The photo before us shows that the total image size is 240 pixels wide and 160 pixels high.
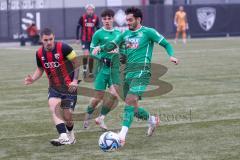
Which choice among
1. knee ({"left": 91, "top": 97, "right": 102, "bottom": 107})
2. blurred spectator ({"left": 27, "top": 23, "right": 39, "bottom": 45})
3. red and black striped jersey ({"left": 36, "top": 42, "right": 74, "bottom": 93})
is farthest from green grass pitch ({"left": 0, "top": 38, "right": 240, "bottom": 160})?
blurred spectator ({"left": 27, "top": 23, "right": 39, "bottom": 45})

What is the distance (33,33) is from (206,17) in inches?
479

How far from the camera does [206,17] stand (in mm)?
44719

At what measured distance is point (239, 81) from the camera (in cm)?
1742

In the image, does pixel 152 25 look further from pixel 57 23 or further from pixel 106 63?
pixel 106 63

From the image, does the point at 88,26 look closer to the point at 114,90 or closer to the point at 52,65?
the point at 114,90

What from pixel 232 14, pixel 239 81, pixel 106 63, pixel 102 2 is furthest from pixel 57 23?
pixel 106 63

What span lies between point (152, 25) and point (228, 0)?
26.4 feet

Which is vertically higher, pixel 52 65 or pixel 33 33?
pixel 52 65

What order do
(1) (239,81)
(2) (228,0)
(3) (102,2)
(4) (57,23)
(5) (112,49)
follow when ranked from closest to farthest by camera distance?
(5) (112,49) < (1) (239,81) < (4) (57,23) < (3) (102,2) < (2) (228,0)

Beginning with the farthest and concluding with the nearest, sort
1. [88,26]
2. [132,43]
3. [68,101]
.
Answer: [88,26], [132,43], [68,101]

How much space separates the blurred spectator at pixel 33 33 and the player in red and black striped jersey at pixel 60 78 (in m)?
29.9

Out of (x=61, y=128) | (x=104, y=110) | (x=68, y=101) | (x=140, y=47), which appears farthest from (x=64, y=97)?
(x=104, y=110)

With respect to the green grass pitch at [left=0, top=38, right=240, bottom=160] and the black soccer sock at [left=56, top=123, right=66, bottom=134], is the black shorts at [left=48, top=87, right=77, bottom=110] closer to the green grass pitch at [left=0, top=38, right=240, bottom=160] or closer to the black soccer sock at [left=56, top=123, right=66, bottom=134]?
the black soccer sock at [left=56, top=123, right=66, bottom=134]

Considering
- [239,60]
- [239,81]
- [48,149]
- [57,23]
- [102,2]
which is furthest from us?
[102,2]
